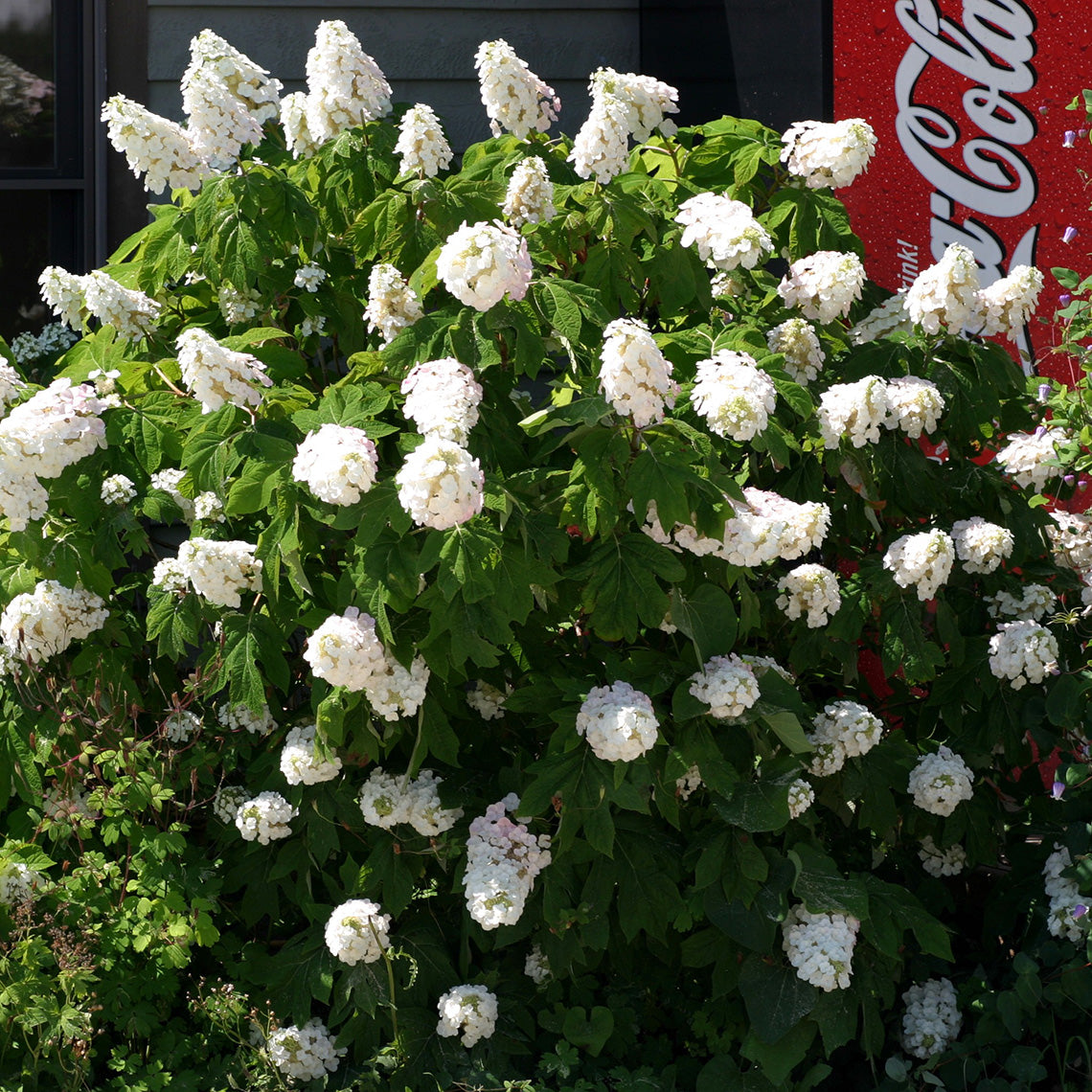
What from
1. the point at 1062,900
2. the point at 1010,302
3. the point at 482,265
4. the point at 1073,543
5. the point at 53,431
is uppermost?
the point at 482,265

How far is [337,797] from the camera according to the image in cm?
281

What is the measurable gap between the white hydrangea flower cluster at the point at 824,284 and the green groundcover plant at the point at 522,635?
0.01 metres

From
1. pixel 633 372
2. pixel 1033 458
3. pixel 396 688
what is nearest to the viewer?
pixel 633 372

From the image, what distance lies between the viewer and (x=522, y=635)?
2814 mm

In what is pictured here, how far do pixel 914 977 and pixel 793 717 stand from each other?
2.55ft

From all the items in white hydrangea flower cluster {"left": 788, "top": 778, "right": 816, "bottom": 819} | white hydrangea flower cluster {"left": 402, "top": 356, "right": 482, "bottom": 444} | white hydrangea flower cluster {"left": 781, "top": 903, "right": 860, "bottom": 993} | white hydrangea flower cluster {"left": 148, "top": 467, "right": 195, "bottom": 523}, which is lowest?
white hydrangea flower cluster {"left": 781, "top": 903, "right": 860, "bottom": 993}

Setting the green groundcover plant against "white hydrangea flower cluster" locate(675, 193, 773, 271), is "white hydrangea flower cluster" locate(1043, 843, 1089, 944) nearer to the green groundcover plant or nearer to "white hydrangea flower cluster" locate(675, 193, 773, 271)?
the green groundcover plant

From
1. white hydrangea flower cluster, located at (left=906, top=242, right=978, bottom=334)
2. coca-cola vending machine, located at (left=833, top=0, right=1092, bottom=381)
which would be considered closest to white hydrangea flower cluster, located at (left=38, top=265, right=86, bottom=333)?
white hydrangea flower cluster, located at (left=906, top=242, right=978, bottom=334)

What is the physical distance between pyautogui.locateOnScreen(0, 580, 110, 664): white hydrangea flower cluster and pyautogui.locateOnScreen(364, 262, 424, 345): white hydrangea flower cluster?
0.85 metres

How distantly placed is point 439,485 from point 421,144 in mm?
942

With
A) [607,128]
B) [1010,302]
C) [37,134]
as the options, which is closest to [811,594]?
[1010,302]

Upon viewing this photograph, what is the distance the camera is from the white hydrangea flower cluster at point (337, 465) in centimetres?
230

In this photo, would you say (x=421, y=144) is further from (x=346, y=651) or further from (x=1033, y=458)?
(x=1033, y=458)

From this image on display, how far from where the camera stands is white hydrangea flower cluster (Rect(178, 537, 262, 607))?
101 inches
